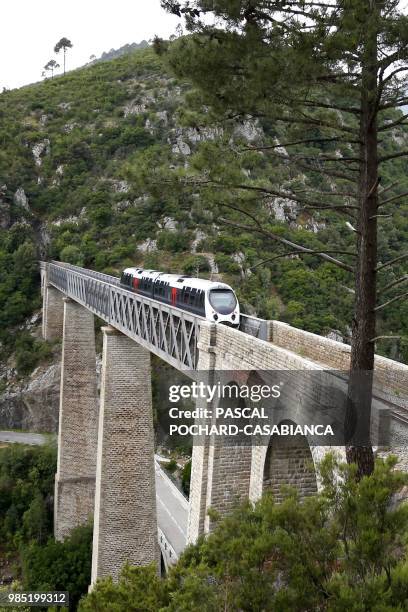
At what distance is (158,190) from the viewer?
25.3ft

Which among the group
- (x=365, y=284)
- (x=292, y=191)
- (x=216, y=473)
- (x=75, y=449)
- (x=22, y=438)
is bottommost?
(x=22, y=438)

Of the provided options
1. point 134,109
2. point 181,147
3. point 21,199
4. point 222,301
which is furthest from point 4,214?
point 222,301

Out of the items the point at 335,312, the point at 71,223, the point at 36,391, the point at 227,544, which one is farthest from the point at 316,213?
the point at 227,544

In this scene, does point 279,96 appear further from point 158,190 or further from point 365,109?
point 158,190

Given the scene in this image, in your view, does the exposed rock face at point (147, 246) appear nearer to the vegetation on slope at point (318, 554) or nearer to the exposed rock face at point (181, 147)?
the exposed rock face at point (181, 147)

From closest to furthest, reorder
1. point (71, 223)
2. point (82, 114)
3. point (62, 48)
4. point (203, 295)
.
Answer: point (203, 295), point (71, 223), point (82, 114), point (62, 48)

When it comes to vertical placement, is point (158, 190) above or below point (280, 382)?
above

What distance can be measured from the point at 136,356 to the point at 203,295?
20.1 feet

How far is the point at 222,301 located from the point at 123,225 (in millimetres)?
32982

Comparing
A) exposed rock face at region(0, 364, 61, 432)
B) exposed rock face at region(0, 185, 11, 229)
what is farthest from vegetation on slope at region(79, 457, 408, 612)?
exposed rock face at region(0, 185, 11, 229)

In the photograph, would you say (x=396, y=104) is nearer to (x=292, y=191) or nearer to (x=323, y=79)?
(x=323, y=79)

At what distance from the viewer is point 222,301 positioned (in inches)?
530

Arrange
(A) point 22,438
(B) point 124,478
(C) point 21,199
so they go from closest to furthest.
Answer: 1. (B) point 124,478
2. (A) point 22,438
3. (C) point 21,199

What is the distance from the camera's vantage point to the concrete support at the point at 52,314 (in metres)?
38.9
